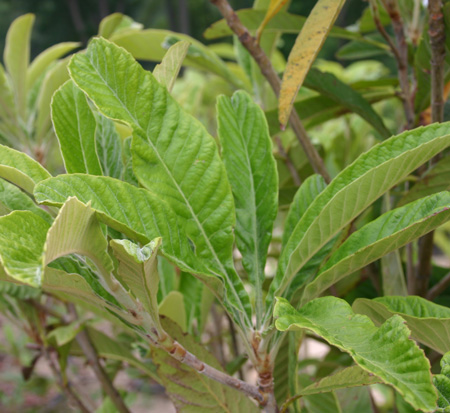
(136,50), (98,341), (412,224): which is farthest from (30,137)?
(412,224)

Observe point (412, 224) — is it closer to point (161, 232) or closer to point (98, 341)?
point (161, 232)

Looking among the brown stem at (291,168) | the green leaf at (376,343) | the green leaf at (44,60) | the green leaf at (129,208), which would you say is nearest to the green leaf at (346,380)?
the green leaf at (376,343)

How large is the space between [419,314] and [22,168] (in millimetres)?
464

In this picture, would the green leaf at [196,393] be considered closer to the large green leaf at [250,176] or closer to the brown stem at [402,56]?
the large green leaf at [250,176]

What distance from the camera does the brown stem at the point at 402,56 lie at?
88 cm

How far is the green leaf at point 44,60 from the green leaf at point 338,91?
0.62 metres

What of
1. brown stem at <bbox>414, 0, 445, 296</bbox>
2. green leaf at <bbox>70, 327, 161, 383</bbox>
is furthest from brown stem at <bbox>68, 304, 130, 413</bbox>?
brown stem at <bbox>414, 0, 445, 296</bbox>

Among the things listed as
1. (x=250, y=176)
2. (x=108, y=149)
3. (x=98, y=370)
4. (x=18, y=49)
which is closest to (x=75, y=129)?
(x=108, y=149)

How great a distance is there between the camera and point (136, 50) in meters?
1.05

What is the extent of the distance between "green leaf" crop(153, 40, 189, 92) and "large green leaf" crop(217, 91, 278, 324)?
7 cm

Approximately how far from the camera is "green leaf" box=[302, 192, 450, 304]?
528 millimetres

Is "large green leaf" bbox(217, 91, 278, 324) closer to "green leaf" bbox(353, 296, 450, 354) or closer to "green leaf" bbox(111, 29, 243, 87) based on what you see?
"green leaf" bbox(353, 296, 450, 354)

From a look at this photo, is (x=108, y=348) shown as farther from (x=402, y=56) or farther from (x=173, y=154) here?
(x=402, y=56)

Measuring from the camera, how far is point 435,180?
32.2 inches
